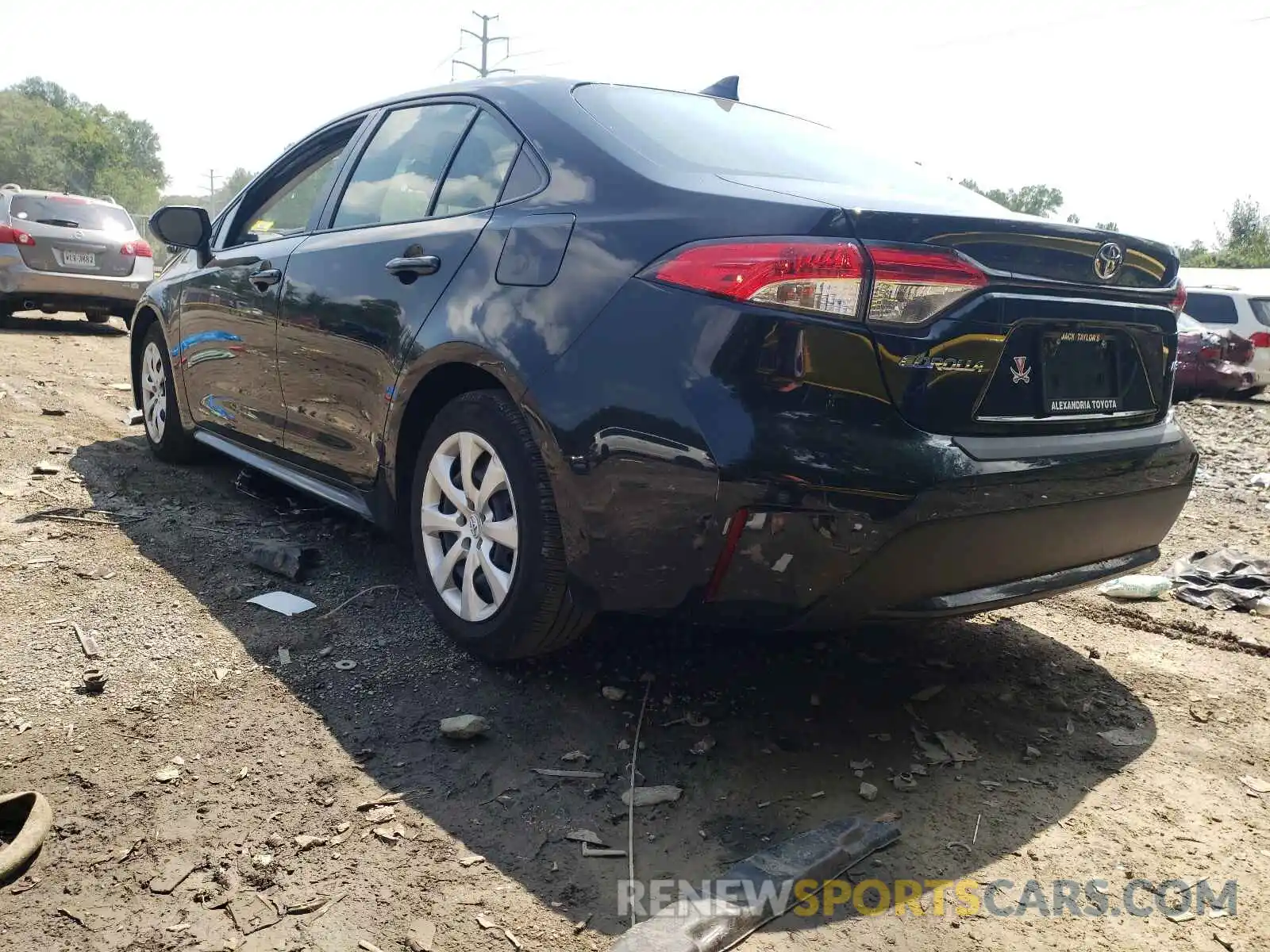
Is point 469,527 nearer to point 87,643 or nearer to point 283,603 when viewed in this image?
point 283,603

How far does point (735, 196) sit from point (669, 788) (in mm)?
1404

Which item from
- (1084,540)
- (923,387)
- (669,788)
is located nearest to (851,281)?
(923,387)

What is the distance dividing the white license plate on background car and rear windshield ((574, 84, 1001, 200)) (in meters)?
10.2

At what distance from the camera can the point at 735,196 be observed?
7.74 ft

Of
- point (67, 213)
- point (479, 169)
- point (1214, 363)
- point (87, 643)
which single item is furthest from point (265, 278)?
point (1214, 363)

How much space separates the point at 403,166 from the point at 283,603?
5.11ft

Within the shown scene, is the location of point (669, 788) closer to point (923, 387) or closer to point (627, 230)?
point (923, 387)

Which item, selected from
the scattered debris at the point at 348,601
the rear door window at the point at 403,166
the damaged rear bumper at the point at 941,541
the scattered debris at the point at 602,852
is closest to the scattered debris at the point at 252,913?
the scattered debris at the point at 602,852

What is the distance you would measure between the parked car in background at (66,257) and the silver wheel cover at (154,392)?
6.83 m

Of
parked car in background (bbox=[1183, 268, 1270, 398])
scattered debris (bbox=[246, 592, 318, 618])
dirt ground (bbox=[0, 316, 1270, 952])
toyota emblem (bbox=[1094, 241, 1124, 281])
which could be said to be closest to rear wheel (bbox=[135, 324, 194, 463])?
dirt ground (bbox=[0, 316, 1270, 952])

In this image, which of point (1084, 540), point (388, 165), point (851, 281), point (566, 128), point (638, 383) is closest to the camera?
point (851, 281)

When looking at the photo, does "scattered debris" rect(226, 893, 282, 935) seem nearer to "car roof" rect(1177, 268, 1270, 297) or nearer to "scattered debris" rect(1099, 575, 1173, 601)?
"scattered debris" rect(1099, 575, 1173, 601)

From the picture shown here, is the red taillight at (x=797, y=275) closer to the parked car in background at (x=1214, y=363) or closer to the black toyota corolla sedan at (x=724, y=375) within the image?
the black toyota corolla sedan at (x=724, y=375)

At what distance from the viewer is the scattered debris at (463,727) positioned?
2.65 m
